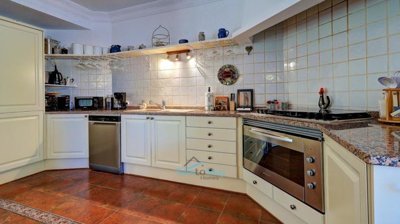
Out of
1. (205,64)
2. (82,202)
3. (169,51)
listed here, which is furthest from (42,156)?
(205,64)

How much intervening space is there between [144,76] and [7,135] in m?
1.84

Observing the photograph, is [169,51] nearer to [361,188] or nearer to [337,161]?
[337,161]

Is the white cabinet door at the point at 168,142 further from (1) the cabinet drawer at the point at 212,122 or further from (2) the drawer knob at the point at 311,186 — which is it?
(2) the drawer knob at the point at 311,186

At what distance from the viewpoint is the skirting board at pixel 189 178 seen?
232cm

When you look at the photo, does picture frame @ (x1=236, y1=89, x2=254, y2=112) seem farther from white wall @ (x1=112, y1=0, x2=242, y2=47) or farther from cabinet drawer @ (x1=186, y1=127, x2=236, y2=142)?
white wall @ (x1=112, y1=0, x2=242, y2=47)

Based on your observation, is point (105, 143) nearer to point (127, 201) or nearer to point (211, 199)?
point (127, 201)

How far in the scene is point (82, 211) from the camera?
75.2 inches

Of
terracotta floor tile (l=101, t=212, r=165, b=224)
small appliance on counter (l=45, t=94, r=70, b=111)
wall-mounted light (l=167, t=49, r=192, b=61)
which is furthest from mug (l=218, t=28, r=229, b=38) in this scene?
small appliance on counter (l=45, t=94, r=70, b=111)

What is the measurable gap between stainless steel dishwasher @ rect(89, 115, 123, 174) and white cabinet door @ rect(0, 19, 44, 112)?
0.77m

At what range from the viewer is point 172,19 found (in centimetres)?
318

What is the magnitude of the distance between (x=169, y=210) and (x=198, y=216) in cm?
28

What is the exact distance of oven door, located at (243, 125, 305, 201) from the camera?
4.98 feet

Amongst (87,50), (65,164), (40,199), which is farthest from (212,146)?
(87,50)

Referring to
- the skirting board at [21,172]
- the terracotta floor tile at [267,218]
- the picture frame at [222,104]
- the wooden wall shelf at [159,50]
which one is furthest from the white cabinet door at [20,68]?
the terracotta floor tile at [267,218]
